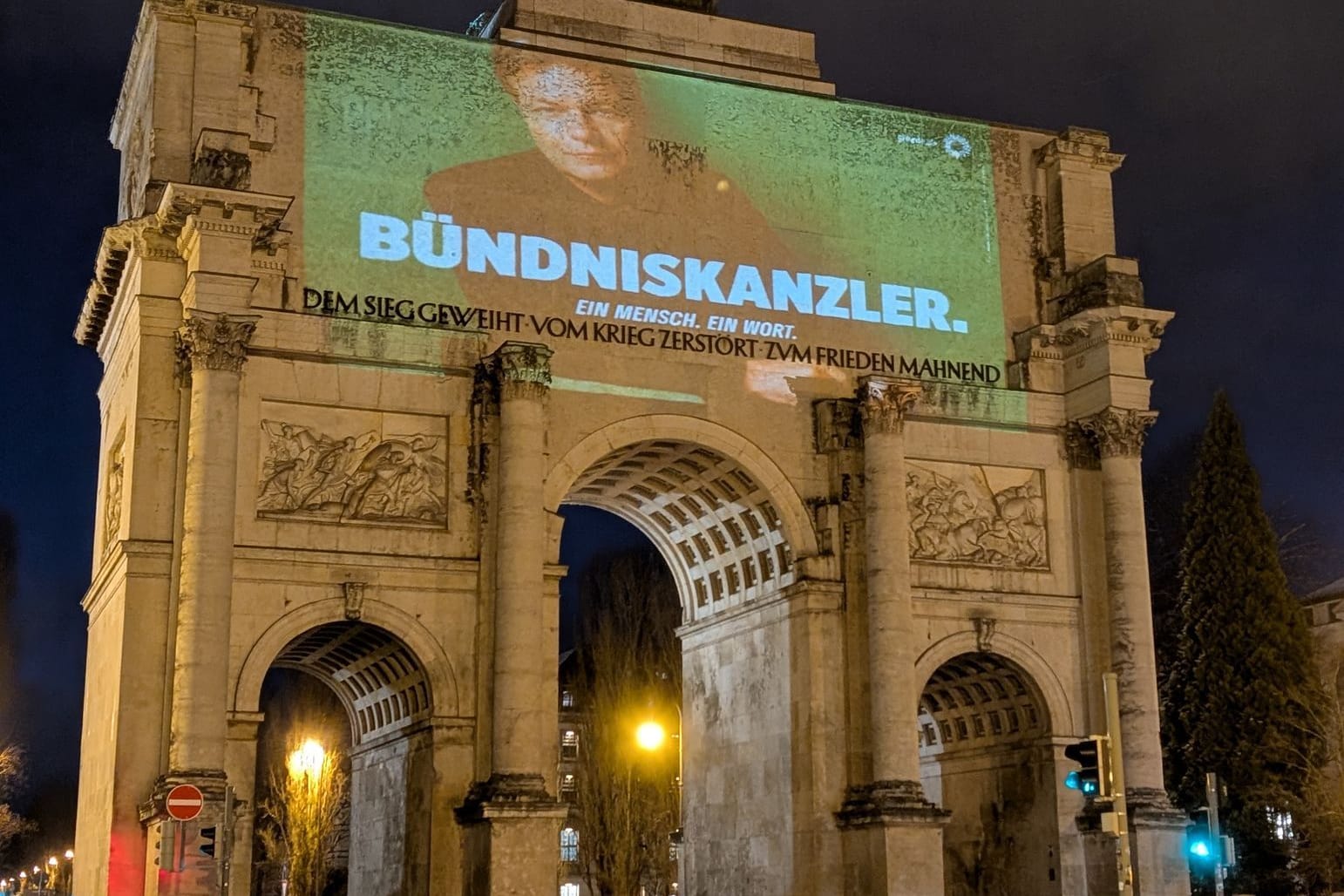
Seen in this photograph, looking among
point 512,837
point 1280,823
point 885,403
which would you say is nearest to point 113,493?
point 512,837

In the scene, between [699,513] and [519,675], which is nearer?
[519,675]

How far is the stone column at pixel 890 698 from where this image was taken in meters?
32.1

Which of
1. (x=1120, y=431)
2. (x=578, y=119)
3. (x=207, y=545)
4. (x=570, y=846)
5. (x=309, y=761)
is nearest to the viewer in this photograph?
(x=207, y=545)

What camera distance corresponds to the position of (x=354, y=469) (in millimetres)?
31531

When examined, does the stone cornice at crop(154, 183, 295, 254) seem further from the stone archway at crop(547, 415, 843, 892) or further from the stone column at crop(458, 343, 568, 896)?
the stone archway at crop(547, 415, 843, 892)

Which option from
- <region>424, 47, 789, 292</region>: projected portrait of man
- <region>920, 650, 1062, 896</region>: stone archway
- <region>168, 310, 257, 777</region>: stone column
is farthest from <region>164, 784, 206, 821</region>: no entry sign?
<region>920, 650, 1062, 896</region>: stone archway

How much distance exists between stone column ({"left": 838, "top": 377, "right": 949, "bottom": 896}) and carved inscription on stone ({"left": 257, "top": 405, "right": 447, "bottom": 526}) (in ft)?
26.1

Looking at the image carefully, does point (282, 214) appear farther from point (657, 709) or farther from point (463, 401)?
point (657, 709)

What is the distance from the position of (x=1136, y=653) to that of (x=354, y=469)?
49.6 feet

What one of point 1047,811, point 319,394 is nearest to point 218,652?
point 319,394

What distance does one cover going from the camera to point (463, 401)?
32.4 meters

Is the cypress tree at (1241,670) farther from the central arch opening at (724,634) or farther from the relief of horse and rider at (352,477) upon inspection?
the relief of horse and rider at (352,477)

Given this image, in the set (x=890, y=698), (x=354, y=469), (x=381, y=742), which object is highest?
→ (x=354, y=469)

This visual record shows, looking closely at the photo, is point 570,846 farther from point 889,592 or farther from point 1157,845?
point 889,592
